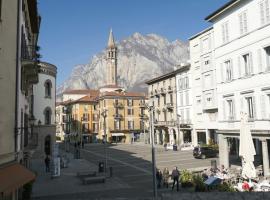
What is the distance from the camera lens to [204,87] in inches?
1923

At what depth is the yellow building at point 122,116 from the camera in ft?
275

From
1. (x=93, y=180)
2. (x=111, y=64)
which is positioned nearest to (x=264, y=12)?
(x=93, y=180)

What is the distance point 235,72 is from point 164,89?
132ft

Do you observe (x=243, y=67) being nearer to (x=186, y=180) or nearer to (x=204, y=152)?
(x=186, y=180)

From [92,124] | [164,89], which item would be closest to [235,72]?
[164,89]

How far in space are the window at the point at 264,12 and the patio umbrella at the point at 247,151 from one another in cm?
812

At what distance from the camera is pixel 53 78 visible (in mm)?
46844

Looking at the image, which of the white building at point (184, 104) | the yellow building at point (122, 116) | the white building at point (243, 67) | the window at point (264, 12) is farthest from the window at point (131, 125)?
the window at point (264, 12)

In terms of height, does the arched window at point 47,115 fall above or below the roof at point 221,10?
below

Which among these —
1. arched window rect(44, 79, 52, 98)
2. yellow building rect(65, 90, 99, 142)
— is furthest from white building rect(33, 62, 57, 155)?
yellow building rect(65, 90, 99, 142)

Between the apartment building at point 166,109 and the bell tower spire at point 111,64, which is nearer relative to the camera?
the apartment building at point 166,109

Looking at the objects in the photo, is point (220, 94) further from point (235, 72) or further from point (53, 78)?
point (53, 78)

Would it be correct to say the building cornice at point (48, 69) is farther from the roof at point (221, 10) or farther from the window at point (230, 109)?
the window at point (230, 109)

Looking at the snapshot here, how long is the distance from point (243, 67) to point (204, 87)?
23281 millimetres
